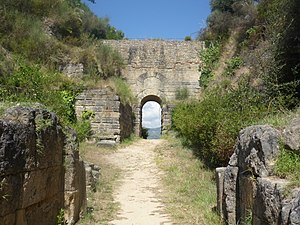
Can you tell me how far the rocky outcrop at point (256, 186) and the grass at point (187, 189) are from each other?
0.68m

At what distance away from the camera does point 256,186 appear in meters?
4.10

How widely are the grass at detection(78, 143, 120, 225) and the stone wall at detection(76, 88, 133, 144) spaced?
75.8 inches

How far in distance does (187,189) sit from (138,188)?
4.83 feet

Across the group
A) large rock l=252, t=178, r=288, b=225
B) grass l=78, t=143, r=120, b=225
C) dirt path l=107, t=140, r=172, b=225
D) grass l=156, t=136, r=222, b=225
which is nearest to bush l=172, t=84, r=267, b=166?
grass l=156, t=136, r=222, b=225

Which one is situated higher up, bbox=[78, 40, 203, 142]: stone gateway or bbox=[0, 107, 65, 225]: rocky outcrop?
bbox=[78, 40, 203, 142]: stone gateway

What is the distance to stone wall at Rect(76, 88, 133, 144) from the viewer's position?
15.9m

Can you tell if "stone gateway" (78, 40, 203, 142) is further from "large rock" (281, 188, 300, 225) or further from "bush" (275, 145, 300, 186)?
"large rock" (281, 188, 300, 225)

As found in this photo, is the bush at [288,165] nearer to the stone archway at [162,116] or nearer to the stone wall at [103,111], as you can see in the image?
the stone wall at [103,111]

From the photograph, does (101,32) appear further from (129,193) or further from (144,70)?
(129,193)

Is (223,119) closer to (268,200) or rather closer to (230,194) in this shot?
(230,194)

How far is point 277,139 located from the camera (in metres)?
4.29

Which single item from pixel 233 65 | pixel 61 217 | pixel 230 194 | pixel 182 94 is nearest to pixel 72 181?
pixel 61 217

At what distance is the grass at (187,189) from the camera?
6.57 metres

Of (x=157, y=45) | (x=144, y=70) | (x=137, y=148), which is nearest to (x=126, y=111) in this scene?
(x=137, y=148)
